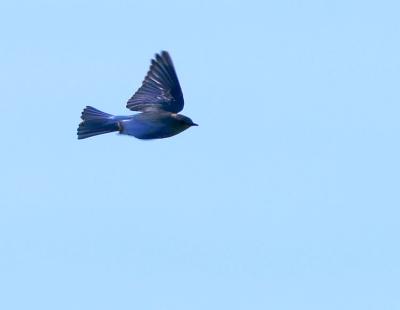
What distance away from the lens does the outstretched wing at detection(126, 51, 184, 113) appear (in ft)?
163

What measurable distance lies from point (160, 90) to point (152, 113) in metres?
0.37

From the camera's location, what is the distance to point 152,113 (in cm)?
5000

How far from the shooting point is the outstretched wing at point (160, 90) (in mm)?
49778

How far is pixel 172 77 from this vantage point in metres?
49.8

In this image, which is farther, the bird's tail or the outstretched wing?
the bird's tail

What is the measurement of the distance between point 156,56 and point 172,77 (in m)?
0.40

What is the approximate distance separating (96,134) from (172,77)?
63.3 inches

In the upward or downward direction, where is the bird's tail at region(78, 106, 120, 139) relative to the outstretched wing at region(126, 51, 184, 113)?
downward

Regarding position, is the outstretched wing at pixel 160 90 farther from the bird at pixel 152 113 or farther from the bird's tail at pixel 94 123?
the bird's tail at pixel 94 123

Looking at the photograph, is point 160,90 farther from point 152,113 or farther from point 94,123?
point 94,123

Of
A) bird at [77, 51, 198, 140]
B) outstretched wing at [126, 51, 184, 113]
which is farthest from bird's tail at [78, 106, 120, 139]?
outstretched wing at [126, 51, 184, 113]

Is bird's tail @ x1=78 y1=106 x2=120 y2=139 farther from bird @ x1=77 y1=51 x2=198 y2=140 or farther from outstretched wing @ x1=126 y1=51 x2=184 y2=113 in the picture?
outstretched wing @ x1=126 y1=51 x2=184 y2=113

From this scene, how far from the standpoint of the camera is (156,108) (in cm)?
5025

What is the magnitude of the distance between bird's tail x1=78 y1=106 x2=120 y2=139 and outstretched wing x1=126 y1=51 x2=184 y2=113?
1.54 ft
